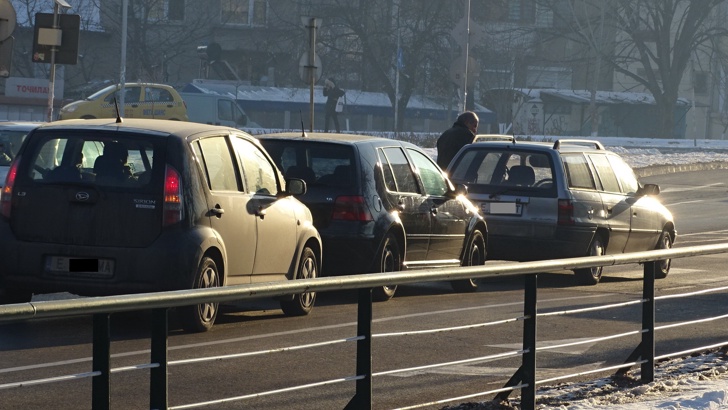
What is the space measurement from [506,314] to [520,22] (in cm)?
8568

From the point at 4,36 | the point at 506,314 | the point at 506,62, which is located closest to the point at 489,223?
the point at 4,36

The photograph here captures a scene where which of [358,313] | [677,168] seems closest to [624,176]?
[358,313]

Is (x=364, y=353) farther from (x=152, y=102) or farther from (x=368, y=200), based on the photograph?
(x=152, y=102)

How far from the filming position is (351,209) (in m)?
12.8

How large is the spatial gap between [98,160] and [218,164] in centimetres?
97

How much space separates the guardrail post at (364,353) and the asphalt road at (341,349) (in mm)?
34

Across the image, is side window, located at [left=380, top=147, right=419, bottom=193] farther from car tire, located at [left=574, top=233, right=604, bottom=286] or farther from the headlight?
the headlight

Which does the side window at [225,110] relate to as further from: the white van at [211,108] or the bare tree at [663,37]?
the bare tree at [663,37]

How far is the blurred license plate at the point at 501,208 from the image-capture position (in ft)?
52.2

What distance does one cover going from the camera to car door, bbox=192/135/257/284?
1049 cm

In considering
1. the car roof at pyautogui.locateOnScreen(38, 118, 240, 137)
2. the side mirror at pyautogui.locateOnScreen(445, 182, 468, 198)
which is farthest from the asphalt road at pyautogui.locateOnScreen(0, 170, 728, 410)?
the side mirror at pyautogui.locateOnScreen(445, 182, 468, 198)

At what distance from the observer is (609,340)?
8391 mm

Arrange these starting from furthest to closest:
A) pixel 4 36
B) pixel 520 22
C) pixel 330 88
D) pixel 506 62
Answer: pixel 520 22 → pixel 506 62 → pixel 330 88 → pixel 4 36

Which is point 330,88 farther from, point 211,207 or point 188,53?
point 211,207
